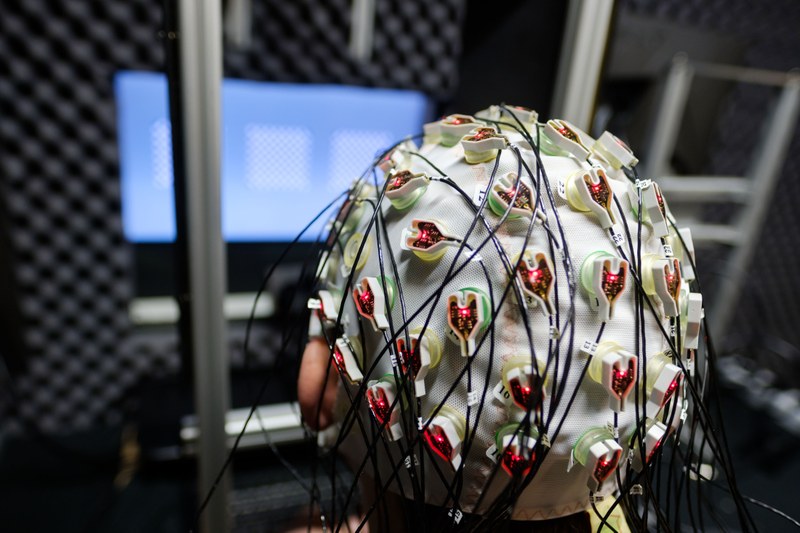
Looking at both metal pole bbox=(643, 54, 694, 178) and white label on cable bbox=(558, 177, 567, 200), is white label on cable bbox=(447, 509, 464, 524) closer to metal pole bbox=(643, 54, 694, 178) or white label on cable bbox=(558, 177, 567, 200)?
white label on cable bbox=(558, 177, 567, 200)

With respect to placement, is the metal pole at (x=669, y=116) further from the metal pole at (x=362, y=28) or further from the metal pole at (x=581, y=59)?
the metal pole at (x=362, y=28)

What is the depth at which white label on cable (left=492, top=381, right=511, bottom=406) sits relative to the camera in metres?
0.43

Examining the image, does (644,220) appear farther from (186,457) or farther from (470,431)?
(186,457)

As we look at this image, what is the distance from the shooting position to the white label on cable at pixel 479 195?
1.51 feet

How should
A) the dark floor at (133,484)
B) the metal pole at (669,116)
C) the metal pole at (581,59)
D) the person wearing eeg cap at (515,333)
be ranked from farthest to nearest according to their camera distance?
the metal pole at (669,116) → the dark floor at (133,484) → the metal pole at (581,59) → the person wearing eeg cap at (515,333)

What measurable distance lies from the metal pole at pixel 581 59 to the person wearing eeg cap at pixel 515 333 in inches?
17.4

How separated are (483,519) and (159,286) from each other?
1.46m

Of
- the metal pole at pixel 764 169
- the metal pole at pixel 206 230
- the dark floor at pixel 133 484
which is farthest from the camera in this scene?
the metal pole at pixel 764 169

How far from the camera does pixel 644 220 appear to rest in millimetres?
495

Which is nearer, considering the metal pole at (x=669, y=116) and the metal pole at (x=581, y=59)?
the metal pole at (x=581, y=59)

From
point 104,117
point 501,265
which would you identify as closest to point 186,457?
point 104,117

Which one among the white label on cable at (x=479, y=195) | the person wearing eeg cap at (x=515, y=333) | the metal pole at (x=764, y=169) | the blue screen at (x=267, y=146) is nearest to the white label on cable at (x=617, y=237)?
the person wearing eeg cap at (x=515, y=333)

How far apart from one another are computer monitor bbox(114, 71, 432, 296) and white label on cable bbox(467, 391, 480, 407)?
3.57ft

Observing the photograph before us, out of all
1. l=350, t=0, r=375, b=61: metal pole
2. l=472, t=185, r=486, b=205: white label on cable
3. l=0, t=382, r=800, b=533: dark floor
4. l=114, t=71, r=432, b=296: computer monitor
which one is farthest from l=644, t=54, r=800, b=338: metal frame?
l=472, t=185, r=486, b=205: white label on cable
